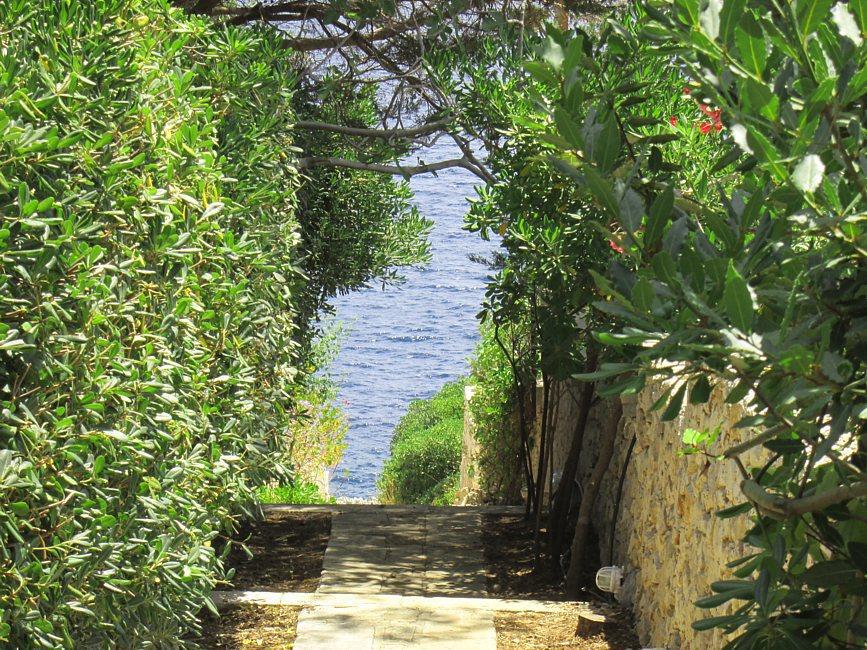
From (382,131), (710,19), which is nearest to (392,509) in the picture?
(382,131)

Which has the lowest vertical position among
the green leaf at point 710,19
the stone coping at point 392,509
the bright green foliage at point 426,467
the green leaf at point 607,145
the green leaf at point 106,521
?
the bright green foliage at point 426,467

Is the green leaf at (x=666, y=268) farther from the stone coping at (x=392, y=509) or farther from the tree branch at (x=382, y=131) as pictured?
the stone coping at (x=392, y=509)

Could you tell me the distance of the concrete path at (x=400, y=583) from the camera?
4719 mm

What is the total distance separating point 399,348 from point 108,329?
31.3 metres

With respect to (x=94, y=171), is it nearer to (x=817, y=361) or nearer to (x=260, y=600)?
(x=817, y=361)

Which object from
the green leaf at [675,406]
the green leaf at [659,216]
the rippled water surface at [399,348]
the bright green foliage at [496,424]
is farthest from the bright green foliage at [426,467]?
the green leaf at [659,216]

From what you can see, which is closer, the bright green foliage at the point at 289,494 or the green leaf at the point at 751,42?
the green leaf at the point at 751,42

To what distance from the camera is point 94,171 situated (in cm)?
268

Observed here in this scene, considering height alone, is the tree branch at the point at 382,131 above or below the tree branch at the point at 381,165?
above

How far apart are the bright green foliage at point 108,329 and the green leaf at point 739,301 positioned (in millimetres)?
1675

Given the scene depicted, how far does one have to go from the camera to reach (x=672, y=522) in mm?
4336

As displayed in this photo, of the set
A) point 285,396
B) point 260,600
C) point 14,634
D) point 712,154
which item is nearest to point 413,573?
point 260,600

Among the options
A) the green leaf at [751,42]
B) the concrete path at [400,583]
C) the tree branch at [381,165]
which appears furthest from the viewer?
the tree branch at [381,165]

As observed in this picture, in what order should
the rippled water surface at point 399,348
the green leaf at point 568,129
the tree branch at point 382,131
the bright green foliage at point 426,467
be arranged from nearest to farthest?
Answer: 1. the green leaf at point 568,129
2. the tree branch at point 382,131
3. the bright green foliage at point 426,467
4. the rippled water surface at point 399,348
